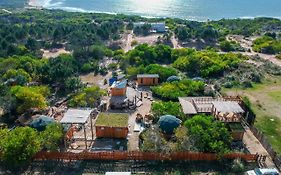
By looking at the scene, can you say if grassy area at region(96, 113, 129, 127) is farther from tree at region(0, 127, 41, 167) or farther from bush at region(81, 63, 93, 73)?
bush at region(81, 63, 93, 73)

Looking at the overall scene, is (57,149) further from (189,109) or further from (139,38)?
(139,38)

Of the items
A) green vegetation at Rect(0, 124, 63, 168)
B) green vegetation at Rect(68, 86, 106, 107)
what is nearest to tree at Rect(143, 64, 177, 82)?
green vegetation at Rect(68, 86, 106, 107)

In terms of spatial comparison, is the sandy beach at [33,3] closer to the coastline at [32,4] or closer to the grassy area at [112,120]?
the coastline at [32,4]

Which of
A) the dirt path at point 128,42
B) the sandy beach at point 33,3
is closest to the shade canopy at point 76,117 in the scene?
the dirt path at point 128,42

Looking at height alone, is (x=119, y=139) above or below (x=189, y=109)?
below

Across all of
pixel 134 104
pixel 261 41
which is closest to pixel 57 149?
pixel 134 104

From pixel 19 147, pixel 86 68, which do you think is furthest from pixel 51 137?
pixel 86 68
